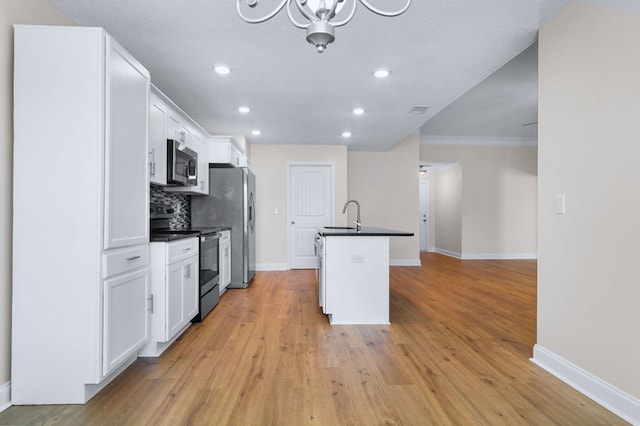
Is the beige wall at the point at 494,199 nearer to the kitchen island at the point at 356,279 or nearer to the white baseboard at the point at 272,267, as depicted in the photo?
the white baseboard at the point at 272,267

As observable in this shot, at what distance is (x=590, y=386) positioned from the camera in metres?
1.88

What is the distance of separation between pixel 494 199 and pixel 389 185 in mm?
2554

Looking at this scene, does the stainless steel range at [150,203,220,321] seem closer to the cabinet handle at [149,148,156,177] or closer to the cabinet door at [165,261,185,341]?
the cabinet door at [165,261,185,341]

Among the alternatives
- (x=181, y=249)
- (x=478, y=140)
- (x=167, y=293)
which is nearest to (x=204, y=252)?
(x=181, y=249)

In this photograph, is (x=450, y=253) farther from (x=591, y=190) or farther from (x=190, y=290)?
(x=190, y=290)

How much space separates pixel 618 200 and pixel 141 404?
2783 mm

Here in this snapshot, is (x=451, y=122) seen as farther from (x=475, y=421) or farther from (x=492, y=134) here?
(x=475, y=421)

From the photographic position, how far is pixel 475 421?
5.40 ft

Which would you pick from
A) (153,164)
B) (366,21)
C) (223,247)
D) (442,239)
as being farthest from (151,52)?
(442,239)

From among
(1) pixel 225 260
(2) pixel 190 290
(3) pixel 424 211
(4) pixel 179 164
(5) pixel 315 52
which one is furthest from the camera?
(3) pixel 424 211

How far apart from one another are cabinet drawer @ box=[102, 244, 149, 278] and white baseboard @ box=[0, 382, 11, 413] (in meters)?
0.74

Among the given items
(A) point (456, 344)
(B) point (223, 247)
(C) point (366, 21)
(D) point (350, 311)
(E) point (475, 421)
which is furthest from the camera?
(B) point (223, 247)

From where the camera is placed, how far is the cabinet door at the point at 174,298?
2.47 m

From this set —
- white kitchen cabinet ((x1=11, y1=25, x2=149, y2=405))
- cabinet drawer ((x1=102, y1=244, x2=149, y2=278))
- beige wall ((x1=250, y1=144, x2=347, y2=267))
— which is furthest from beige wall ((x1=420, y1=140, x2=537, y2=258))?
white kitchen cabinet ((x1=11, y1=25, x2=149, y2=405))
